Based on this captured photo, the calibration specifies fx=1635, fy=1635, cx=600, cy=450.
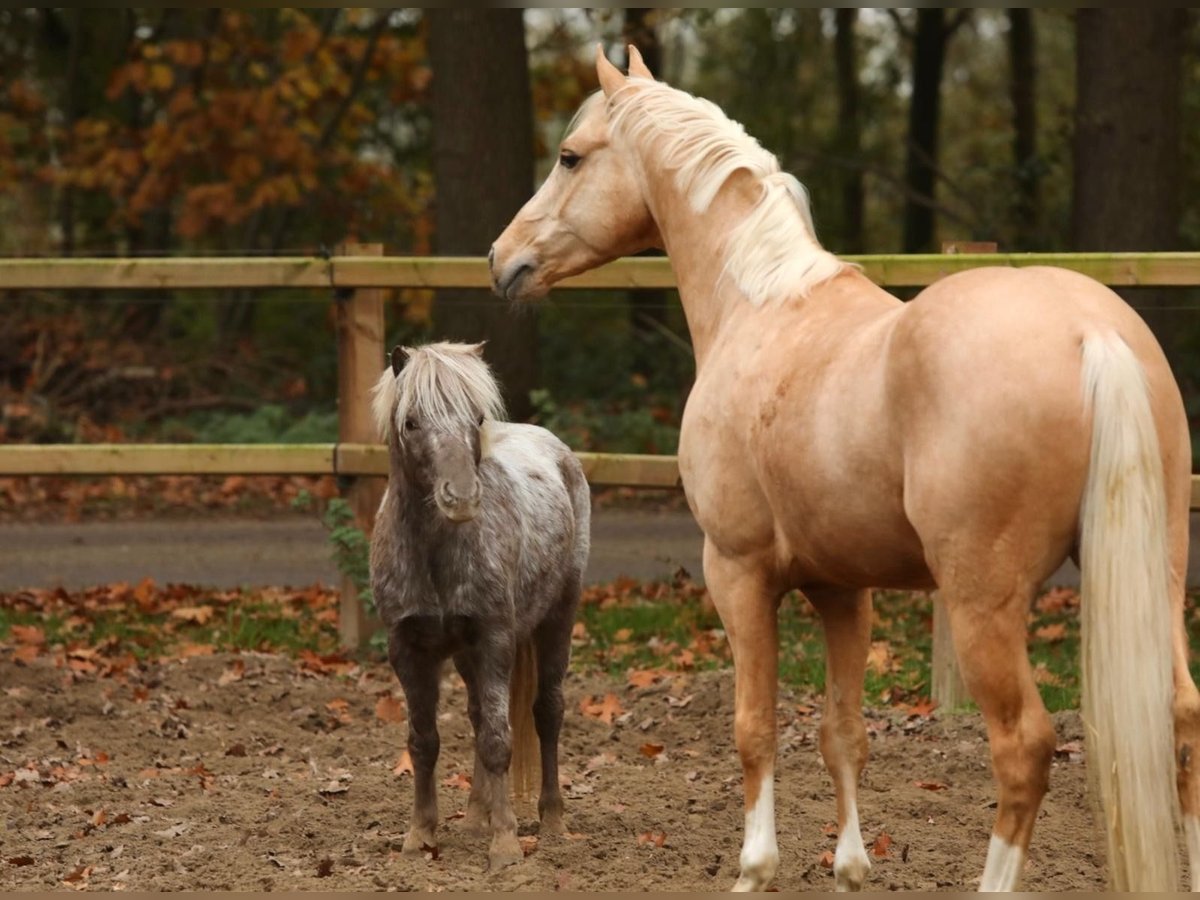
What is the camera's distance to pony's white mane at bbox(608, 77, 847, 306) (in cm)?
459

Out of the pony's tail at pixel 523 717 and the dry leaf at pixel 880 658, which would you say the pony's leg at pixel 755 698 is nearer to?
the pony's tail at pixel 523 717

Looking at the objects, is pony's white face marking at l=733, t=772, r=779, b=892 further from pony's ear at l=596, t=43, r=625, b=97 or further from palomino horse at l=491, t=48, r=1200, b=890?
pony's ear at l=596, t=43, r=625, b=97

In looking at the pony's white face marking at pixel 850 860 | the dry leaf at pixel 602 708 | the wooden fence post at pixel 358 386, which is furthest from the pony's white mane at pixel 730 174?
the wooden fence post at pixel 358 386

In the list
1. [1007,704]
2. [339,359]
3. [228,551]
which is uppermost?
[339,359]

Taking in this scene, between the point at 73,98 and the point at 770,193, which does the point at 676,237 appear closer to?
the point at 770,193

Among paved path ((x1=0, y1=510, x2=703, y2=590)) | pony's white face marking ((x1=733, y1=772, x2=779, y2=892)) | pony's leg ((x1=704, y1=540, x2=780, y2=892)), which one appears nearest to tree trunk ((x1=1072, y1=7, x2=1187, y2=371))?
paved path ((x1=0, y1=510, x2=703, y2=590))

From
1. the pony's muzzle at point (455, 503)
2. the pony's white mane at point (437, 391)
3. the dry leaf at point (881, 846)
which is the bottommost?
the dry leaf at point (881, 846)

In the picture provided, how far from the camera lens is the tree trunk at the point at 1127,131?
10625 millimetres

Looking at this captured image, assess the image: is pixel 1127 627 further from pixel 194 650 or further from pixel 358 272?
pixel 194 650

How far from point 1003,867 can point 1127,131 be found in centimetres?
815

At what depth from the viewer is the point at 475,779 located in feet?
17.9

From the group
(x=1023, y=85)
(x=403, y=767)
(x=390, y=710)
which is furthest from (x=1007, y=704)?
(x=1023, y=85)

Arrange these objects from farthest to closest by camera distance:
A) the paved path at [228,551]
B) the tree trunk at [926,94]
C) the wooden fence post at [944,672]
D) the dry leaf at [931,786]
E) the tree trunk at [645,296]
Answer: the tree trunk at [926,94]
the tree trunk at [645,296]
the paved path at [228,551]
the wooden fence post at [944,672]
the dry leaf at [931,786]

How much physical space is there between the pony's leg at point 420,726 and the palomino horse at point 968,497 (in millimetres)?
1162
